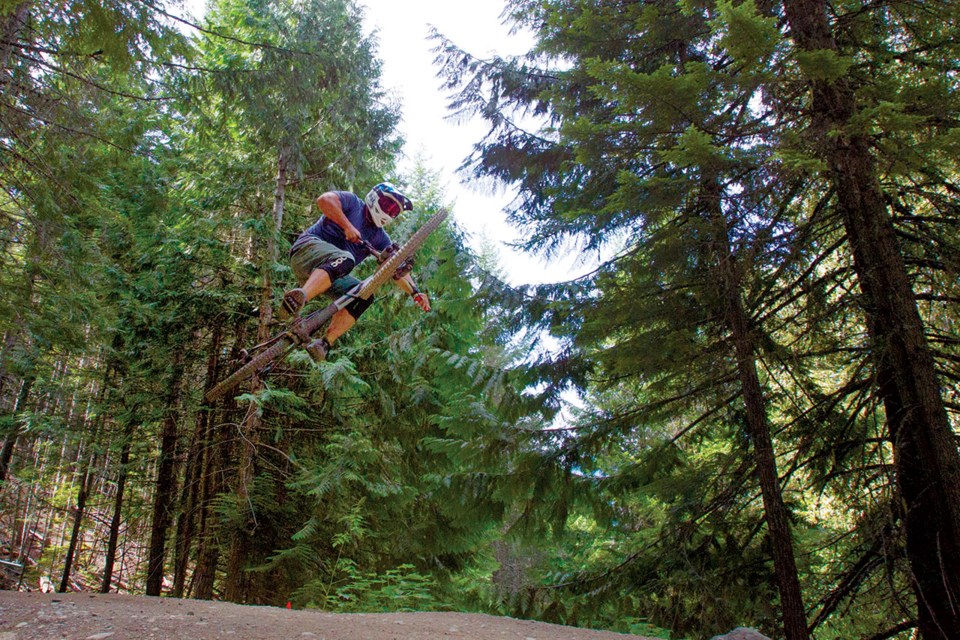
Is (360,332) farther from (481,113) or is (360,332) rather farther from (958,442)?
(958,442)

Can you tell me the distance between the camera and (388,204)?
5.22m

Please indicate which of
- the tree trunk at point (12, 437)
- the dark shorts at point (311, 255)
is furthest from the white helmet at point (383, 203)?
the tree trunk at point (12, 437)

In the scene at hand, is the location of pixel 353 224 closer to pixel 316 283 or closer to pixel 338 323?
pixel 316 283

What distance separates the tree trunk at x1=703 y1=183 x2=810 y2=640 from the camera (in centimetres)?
447

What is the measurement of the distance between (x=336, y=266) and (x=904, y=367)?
4.51m

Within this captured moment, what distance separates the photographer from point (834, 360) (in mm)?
5223

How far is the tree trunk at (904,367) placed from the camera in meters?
3.66

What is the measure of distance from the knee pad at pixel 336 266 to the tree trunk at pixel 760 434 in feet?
10.2

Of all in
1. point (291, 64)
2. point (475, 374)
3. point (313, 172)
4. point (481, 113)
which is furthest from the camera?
point (313, 172)

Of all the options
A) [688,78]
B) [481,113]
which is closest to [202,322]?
[481,113]

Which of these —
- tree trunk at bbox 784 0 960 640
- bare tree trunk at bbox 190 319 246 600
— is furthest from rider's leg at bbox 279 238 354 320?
tree trunk at bbox 784 0 960 640

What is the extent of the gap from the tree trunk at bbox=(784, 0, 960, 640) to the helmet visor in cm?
344

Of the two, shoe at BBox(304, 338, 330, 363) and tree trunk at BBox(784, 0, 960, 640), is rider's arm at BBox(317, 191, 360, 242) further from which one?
tree trunk at BBox(784, 0, 960, 640)

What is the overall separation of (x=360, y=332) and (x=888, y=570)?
313 inches
